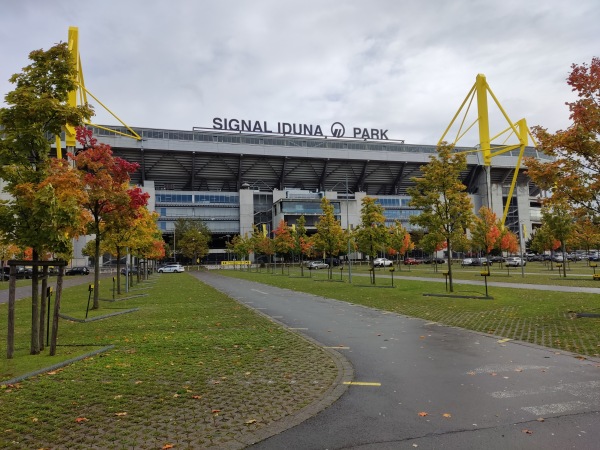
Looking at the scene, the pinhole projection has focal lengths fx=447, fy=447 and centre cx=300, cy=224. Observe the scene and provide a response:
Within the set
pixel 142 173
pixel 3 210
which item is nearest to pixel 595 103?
pixel 3 210

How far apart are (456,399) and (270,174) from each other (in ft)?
333

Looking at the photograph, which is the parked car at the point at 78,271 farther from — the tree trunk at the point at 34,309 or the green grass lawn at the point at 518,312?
the tree trunk at the point at 34,309

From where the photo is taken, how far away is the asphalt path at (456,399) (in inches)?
178

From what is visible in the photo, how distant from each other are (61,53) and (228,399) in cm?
727

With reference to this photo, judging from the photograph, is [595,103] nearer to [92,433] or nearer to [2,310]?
[92,433]

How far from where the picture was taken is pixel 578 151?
1267cm

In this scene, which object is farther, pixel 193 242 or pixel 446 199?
pixel 193 242

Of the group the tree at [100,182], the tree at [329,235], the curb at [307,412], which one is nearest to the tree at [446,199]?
the tree at [100,182]

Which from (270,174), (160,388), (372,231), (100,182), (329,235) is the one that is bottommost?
(160,388)

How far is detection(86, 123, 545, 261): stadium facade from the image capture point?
95688mm

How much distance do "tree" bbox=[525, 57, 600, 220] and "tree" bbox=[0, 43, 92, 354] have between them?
41.0 feet

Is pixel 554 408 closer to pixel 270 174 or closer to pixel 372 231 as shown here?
pixel 372 231

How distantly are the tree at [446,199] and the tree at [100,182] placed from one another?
43.8ft

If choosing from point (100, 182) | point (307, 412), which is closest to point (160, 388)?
point (307, 412)
